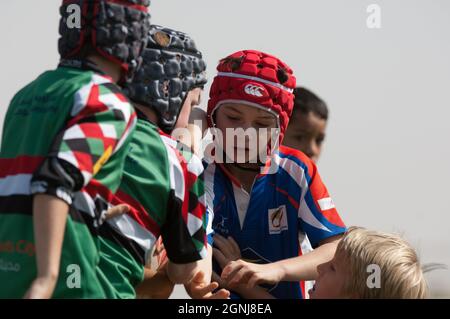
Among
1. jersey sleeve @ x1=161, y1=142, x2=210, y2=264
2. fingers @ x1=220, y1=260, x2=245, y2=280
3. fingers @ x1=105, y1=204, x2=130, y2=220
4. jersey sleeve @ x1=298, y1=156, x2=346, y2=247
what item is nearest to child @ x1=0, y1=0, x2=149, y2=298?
fingers @ x1=105, y1=204, x2=130, y2=220

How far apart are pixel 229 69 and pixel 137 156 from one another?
5.75ft

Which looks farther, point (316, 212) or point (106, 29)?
point (316, 212)

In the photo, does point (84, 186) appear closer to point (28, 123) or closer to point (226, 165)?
point (28, 123)

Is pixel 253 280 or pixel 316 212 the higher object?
pixel 316 212

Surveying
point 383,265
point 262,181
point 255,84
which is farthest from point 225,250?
Result: point 383,265

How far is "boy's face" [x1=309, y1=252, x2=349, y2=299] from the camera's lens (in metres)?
3.77

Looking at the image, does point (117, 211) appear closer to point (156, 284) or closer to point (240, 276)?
point (156, 284)

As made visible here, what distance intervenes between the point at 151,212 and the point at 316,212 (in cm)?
159

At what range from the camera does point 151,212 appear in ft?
10.5

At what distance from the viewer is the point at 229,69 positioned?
15.8 feet

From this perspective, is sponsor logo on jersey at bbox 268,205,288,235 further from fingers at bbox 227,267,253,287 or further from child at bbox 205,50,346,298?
fingers at bbox 227,267,253,287
